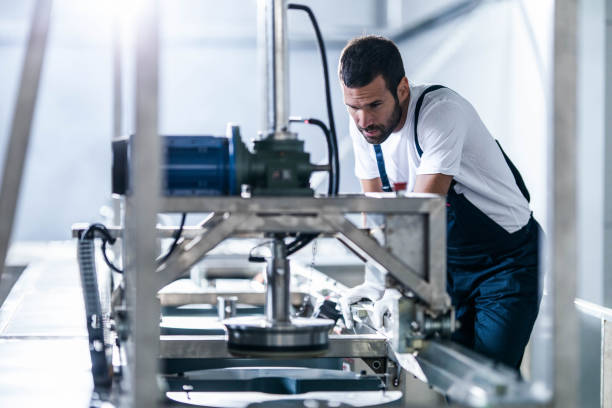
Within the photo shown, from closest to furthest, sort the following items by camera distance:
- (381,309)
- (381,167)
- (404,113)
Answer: (381,309) → (404,113) → (381,167)

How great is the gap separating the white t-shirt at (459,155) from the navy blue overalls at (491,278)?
26mm

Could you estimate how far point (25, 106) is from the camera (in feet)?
4.47

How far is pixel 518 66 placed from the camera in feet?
20.0

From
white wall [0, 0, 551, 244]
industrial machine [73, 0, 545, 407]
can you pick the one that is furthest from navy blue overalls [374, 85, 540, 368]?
white wall [0, 0, 551, 244]

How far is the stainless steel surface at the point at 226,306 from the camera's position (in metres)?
2.22

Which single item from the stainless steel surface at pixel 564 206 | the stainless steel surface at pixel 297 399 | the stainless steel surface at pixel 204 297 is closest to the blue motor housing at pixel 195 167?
the stainless steel surface at pixel 297 399

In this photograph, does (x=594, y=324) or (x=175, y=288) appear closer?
(x=175, y=288)

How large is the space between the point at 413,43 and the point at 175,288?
479 cm

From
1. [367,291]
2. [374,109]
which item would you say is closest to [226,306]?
[367,291]

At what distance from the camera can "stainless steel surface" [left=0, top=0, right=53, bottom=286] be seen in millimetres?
1334

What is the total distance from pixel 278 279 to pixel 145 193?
0.39m

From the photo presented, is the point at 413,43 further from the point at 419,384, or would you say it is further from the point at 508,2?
the point at 419,384

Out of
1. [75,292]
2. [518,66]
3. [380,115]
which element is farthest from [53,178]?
[380,115]

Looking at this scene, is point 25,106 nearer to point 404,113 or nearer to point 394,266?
point 394,266
